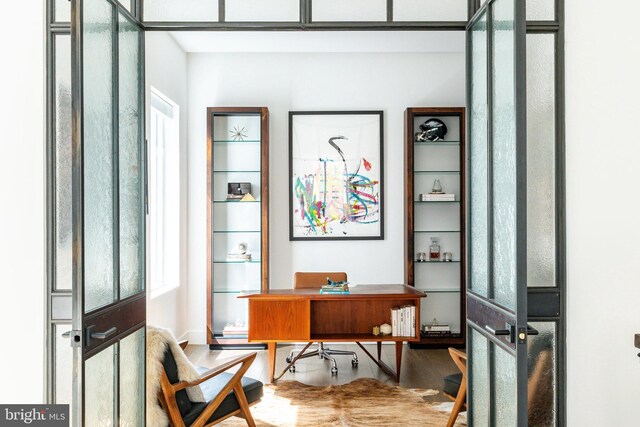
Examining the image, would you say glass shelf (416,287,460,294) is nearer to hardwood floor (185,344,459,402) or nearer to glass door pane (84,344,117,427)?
hardwood floor (185,344,459,402)

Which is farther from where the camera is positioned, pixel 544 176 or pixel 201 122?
pixel 201 122

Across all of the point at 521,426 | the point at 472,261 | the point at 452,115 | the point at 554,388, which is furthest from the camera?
the point at 452,115

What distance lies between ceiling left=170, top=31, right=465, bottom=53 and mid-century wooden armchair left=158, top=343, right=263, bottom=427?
335 centimetres

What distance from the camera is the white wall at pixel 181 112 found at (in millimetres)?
4895

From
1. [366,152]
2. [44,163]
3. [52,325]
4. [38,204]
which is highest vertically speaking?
[366,152]

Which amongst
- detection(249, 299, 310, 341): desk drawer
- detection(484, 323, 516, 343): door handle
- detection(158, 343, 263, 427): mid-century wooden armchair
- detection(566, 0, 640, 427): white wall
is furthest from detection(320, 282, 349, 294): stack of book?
detection(484, 323, 516, 343): door handle

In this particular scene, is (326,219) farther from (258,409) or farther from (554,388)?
(554,388)

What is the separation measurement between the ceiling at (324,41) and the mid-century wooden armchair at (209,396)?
11.0 ft

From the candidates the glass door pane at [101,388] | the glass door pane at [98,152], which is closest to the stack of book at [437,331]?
the glass door pane at [101,388]

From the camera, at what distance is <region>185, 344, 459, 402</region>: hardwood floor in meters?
4.81

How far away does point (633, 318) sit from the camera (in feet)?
8.53

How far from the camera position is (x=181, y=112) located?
584 centimetres

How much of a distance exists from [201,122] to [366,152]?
1849 mm

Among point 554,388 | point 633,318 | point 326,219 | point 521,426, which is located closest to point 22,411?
point 521,426
